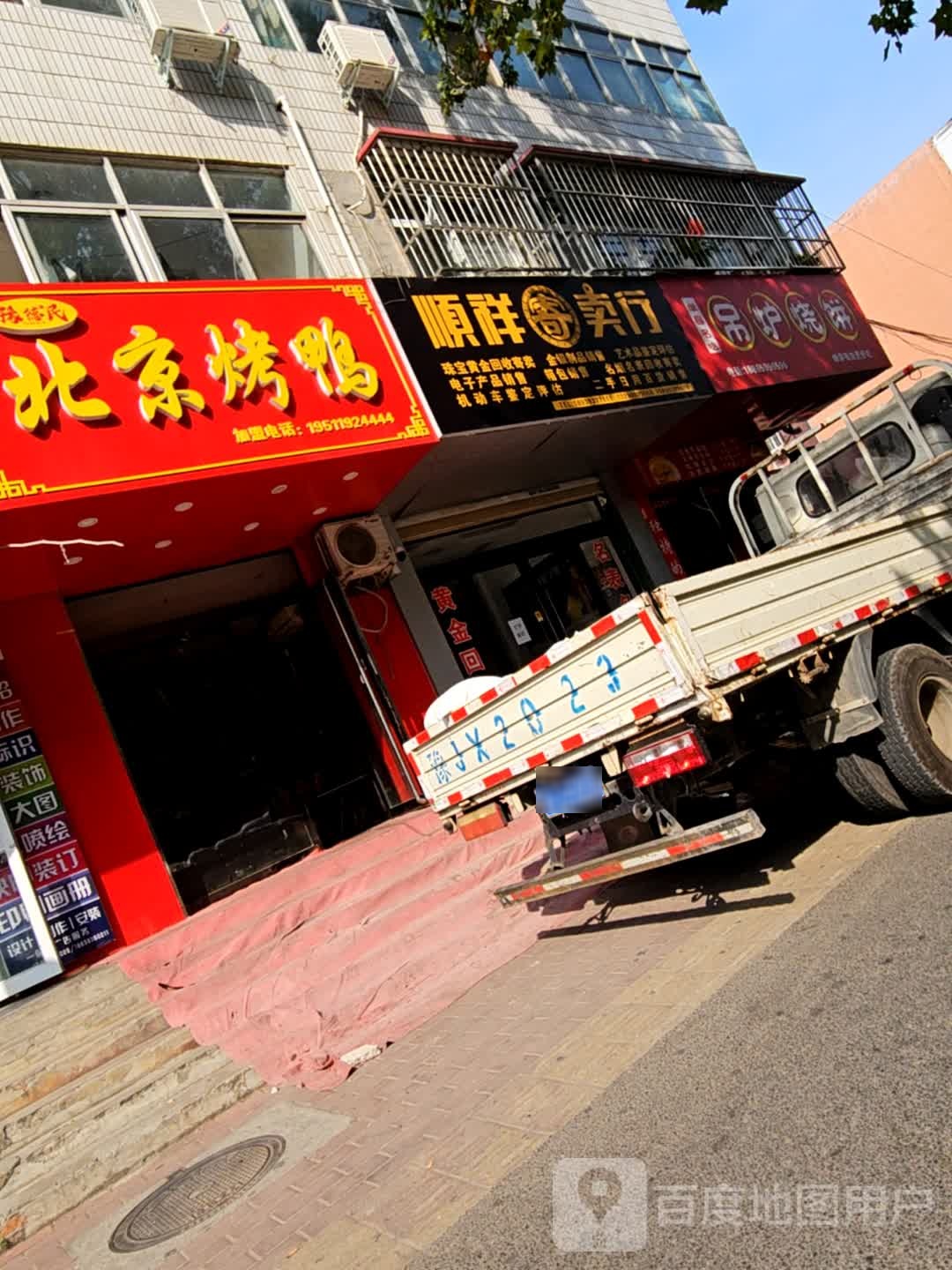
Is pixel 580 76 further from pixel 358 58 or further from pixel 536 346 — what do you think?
pixel 536 346

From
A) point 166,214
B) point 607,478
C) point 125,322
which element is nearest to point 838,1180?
point 125,322

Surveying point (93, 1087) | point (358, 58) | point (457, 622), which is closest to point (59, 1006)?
point (93, 1087)

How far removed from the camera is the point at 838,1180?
2375mm

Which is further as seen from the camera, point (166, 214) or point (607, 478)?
point (607, 478)

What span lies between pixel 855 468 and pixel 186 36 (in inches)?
358

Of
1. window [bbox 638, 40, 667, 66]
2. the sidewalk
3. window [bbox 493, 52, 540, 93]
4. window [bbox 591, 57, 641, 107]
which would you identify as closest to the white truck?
the sidewalk

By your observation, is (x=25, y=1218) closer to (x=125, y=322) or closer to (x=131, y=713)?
(x=131, y=713)

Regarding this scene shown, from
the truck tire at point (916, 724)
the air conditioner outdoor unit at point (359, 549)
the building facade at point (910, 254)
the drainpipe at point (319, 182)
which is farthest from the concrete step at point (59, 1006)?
the building facade at point (910, 254)

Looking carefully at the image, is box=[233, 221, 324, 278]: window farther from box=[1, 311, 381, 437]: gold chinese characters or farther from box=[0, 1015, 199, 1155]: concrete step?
box=[0, 1015, 199, 1155]: concrete step

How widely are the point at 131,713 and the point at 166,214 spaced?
5.45 meters

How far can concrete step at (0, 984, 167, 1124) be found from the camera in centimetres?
543

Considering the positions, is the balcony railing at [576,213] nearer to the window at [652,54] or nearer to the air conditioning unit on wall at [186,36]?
the air conditioning unit on wall at [186,36]

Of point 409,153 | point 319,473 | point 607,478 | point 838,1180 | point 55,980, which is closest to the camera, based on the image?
point 838,1180

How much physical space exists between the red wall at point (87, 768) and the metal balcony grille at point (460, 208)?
620cm
